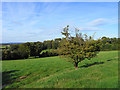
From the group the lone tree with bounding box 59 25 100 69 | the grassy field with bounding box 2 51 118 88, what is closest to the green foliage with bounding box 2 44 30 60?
the grassy field with bounding box 2 51 118 88

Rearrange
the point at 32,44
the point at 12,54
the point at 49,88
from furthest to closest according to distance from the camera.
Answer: the point at 32,44 → the point at 12,54 → the point at 49,88

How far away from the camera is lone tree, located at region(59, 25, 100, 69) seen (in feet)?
33.2

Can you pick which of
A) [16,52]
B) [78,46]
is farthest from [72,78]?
[16,52]

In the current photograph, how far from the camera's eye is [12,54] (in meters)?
39.0

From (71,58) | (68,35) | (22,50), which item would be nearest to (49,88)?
(71,58)

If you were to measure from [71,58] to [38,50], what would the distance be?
1339 inches

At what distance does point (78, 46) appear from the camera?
1031 centimetres

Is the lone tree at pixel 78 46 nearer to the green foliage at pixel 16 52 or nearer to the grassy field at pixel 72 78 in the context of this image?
the grassy field at pixel 72 78

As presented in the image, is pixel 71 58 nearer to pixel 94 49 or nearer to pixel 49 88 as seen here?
pixel 94 49

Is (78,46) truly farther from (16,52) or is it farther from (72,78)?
(16,52)

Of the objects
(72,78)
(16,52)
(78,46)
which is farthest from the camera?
(16,52)

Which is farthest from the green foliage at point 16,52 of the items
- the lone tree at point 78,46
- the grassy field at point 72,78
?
the lone tree at point 78,46

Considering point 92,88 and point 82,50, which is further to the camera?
point 82,50

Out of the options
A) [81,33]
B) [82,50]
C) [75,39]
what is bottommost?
[82,50]
